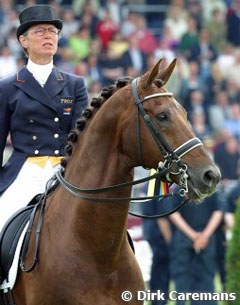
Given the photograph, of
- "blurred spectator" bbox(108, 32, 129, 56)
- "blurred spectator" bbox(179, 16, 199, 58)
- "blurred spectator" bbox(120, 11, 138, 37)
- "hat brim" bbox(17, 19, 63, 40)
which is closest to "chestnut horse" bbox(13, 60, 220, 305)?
"hat brim" bbox(17, 19, 63, 40)

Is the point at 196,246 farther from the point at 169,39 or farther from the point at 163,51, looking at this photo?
the point at 169,39

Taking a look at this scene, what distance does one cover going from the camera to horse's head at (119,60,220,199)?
728 centimetres

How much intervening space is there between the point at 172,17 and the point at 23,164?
58.8ft

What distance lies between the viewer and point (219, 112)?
75.0 feet

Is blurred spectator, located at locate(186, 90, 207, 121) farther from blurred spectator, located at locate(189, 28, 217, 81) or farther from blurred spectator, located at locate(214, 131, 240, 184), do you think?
blurred spectator, located at locate(214, 131, 240, 184)

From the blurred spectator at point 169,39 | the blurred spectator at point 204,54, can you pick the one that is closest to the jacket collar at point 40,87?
the blurred spectator at point 204,54

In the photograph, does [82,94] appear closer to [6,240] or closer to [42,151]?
[42,151]

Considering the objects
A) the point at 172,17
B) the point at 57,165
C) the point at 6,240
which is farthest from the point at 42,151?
the point at 172,17

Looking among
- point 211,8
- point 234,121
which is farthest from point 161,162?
point 211,8

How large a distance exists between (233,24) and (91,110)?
737 inches

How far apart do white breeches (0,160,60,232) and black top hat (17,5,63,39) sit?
115cm

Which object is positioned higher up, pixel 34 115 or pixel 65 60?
pixel 65 60

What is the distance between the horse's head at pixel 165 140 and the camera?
287 inches

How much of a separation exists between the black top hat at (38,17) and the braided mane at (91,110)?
1033 millimetres
